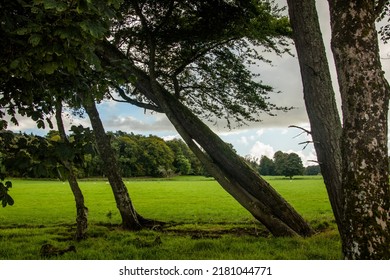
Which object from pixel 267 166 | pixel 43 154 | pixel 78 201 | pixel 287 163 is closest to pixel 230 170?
pixel 78 201

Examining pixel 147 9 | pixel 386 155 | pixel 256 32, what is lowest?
pixel 386 155

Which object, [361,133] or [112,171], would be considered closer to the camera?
[361,133]

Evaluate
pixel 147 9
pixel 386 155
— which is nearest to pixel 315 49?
pixel 386 155

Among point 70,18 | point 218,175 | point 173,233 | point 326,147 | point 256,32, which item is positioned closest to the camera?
point 70,18

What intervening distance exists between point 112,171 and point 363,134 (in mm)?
7091

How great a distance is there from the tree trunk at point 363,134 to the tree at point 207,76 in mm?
3825

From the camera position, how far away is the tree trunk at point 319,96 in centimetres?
679

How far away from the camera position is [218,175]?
27.4 ft

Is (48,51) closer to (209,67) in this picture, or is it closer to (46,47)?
(46,47)

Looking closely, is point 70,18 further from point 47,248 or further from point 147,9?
point 147,9

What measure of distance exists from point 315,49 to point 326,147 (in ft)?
5.65

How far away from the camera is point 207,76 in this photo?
35.4 feet

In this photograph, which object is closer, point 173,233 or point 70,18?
point 70,18
